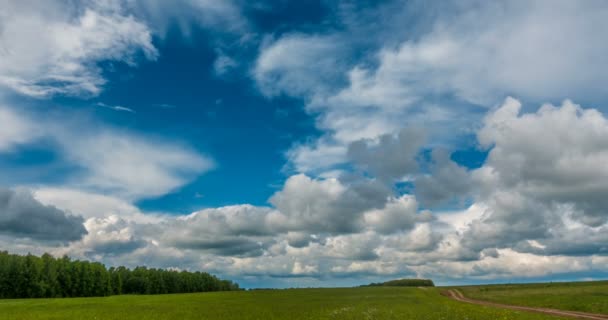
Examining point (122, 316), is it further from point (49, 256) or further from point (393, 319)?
point (49, 256)

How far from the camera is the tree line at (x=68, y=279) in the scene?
120062 millimetres

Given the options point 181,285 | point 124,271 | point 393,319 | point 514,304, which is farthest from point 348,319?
point 181,285

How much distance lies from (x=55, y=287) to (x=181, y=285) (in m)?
62.7

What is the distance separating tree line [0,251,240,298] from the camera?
120062 mm

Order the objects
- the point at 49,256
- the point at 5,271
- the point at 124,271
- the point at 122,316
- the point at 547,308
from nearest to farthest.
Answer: the point at 122,316 → the point at 547,308 → the point at 5,271 → the point at 49,256 → the point at 124,271

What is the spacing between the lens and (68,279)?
433 ft

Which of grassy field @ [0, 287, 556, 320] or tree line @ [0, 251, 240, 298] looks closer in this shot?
grassy field @ [0, 287, 556, 320]

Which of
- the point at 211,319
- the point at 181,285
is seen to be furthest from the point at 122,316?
the point at 181,285

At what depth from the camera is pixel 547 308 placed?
194 ft

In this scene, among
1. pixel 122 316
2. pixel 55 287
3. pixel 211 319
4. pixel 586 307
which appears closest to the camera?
pixel 211 319

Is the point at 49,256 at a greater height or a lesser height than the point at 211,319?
greater

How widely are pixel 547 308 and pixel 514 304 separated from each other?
930cm

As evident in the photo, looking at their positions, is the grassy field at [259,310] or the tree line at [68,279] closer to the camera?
the grassy field at [259,310]

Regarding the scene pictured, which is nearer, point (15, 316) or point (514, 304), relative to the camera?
point (15, 316)
